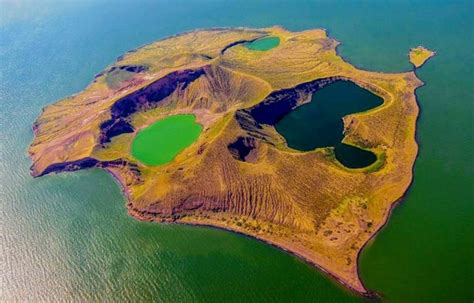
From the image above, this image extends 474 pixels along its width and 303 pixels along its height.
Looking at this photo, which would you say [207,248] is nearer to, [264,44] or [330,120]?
[330,120]

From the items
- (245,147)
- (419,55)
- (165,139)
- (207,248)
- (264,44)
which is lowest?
(207,248)

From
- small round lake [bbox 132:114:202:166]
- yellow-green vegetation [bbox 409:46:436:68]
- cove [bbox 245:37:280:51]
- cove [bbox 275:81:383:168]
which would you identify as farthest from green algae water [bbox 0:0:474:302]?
cove [bbox 245:37:280:51]

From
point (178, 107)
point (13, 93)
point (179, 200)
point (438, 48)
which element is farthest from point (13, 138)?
point (438, 48)

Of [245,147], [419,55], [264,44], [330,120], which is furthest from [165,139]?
[419,55]

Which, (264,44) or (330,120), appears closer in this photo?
(330,120)

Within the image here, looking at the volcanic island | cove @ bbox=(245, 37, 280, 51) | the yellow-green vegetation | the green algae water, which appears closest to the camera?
the green algae water

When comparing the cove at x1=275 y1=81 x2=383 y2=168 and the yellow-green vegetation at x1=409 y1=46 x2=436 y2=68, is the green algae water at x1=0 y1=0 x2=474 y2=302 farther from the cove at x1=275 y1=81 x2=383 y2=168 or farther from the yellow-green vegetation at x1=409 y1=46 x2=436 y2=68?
the yellow-green vegetation at x1=409 y1=46 x2=436 y2=68
